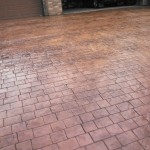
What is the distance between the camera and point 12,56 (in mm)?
6355

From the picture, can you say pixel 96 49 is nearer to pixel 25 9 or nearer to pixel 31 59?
pixel 31 59

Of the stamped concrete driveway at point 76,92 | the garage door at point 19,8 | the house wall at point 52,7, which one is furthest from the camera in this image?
the house wall at point 52,7

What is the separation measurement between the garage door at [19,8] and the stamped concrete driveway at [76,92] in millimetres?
4920

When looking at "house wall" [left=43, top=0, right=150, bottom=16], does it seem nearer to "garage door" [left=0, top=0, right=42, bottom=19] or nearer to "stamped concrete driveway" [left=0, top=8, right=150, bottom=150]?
"garage door" [left=0, top=0, right=42, bottom=19]

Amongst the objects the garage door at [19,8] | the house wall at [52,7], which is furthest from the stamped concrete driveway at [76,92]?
the house wall at [52,7]

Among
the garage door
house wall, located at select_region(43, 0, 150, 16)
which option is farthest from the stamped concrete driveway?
house wall, located at select_region(43, 0, 150, 16)

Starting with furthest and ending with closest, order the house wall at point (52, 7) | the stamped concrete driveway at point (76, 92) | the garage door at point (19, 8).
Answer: the house wall at point (52, 7)
the garage door at point (19, 8)
the stamped concrete driveway at point (76, 92)

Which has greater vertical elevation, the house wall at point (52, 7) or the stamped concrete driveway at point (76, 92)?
the house wall at point (52, 7)

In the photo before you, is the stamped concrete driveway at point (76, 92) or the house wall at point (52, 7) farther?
the house wall at point (52, 7)

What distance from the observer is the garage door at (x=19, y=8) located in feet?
39.7

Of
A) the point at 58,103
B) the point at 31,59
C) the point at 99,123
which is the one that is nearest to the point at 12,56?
the point at 31,59

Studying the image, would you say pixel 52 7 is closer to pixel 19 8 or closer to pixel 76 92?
pixel 19 8

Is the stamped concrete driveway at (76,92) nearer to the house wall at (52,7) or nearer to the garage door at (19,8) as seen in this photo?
the garage door at (19,8)

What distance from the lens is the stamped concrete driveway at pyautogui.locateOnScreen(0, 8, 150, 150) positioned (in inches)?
118
